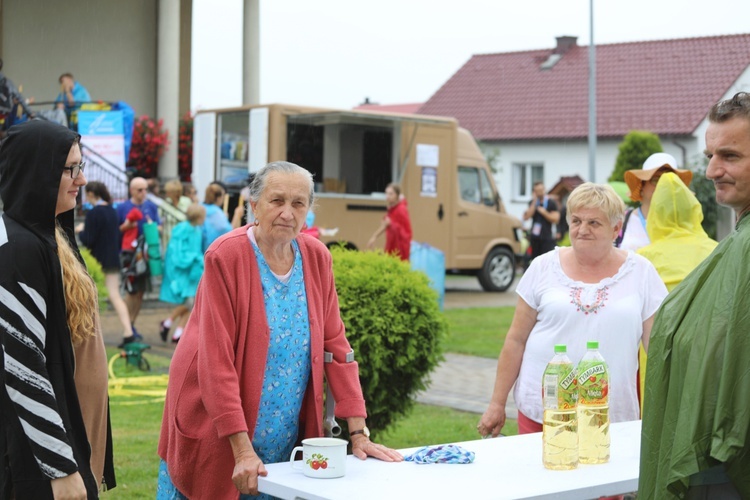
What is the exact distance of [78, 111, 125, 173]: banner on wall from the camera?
20.0 metres

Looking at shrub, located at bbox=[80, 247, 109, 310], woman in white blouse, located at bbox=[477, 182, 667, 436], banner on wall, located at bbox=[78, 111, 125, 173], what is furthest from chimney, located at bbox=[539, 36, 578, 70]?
woman in white blouse, located at bbox=[477, 182, 667, 436]

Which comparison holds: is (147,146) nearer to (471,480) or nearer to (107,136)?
(107,136)

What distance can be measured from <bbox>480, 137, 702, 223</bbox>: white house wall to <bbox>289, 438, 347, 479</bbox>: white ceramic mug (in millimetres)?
34892

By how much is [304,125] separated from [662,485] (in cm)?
1605

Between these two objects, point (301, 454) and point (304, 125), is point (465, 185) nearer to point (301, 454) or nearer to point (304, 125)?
point (304, 125)

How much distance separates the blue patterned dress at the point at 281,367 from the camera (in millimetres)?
3908

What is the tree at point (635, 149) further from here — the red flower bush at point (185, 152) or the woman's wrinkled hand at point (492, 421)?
the woman's wrinkled hand at point (492, 421)

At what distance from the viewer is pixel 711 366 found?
107 inches

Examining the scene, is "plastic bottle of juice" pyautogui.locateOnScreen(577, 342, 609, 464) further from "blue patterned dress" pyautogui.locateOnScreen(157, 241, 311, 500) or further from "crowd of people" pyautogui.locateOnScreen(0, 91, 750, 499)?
"blue patterned dress" pyautogui.locateOnScreen(157, 241, 311, 500)

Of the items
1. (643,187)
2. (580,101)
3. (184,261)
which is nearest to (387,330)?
(643,187)

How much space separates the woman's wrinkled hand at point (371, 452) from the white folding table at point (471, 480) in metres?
0.02

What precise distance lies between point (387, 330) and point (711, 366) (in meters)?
4.37

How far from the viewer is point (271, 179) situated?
3975 mm

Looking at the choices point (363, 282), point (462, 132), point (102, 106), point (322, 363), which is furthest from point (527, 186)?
point (322, 363)
